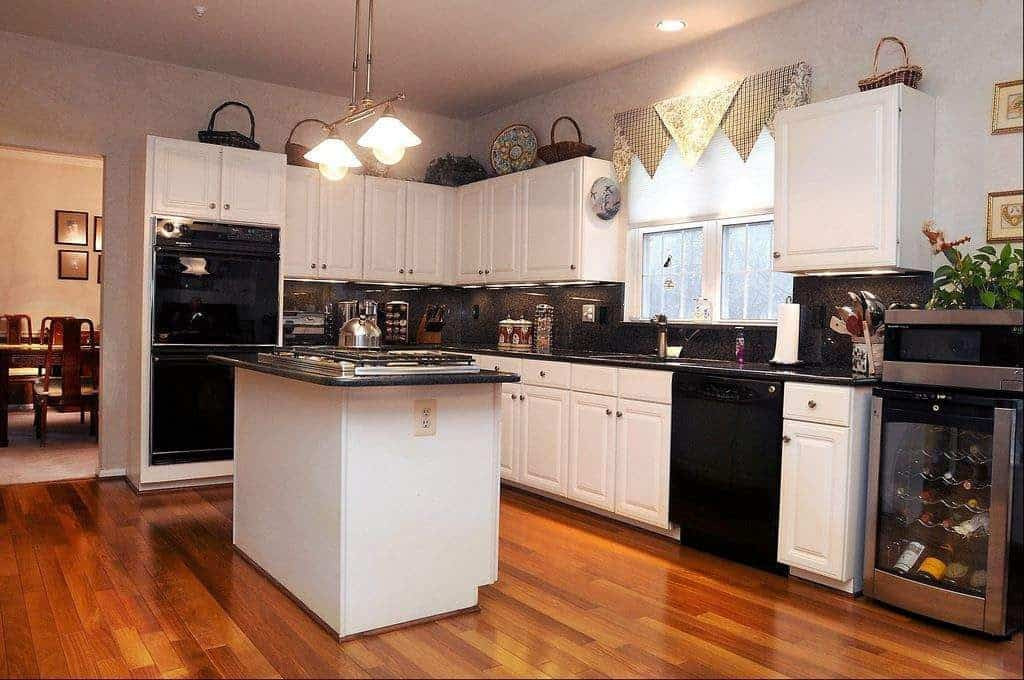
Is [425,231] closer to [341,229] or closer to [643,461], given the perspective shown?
[341,229]

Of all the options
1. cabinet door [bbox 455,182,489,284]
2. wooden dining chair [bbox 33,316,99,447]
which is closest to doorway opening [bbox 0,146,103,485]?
wooden dining chair [bbox 33,316,99,447]

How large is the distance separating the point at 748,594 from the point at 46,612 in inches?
103

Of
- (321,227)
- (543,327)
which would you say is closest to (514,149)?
(543,327)

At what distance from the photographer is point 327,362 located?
2715 millimetres

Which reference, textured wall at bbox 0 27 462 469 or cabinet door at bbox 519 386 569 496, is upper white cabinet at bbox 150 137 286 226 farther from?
cabinet door at bbox 519 386 569 496

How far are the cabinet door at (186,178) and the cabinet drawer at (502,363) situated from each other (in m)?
1.89

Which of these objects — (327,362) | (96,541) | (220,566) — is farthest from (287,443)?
(96,541)

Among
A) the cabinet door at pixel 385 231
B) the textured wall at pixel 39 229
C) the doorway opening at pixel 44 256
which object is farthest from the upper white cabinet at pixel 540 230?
the textured wall at pixel 39 229

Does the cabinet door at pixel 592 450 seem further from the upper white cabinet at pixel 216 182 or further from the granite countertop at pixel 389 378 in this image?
the upper white cabinet at pixel 216 182

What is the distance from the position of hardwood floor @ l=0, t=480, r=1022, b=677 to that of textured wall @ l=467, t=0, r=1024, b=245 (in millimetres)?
1715

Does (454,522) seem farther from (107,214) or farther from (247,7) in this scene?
(107,214)

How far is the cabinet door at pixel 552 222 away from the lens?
189 inches

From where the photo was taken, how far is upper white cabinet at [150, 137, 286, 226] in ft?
15.1

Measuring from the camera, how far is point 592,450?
417 centimetres
